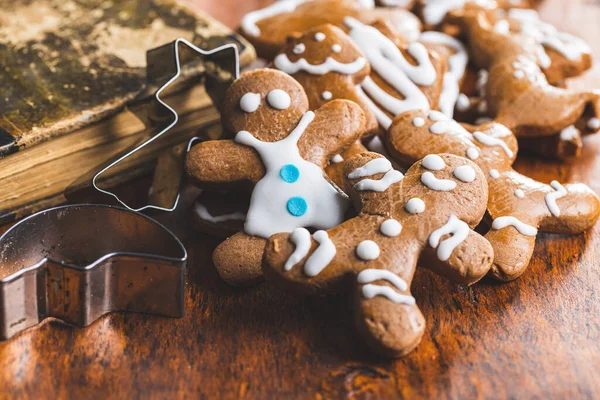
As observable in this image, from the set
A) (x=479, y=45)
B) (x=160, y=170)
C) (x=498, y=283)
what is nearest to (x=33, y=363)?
(x=160, y=170)

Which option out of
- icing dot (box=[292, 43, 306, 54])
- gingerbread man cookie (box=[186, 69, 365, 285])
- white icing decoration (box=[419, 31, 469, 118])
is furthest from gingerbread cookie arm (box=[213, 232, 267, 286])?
white icing decoration (box=[419, 31, 469, 118])

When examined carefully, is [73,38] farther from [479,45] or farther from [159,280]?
[479,45]

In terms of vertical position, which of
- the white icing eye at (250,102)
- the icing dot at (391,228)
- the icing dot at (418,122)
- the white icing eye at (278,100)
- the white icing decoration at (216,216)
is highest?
the white icing eye at (278,100)

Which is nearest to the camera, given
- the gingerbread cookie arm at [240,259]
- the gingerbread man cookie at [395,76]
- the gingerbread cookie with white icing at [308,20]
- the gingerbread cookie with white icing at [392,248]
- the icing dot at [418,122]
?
the gingerbread cookie with white icing at [392,248]

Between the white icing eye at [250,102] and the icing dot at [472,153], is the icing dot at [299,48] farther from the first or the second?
the icing dot at [472,153]

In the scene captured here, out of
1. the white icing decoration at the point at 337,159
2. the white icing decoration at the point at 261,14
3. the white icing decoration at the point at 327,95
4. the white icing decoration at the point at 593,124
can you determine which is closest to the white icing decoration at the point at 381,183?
the white icing decoration at the point at 337,159

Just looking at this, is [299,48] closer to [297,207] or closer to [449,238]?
[297,207]
